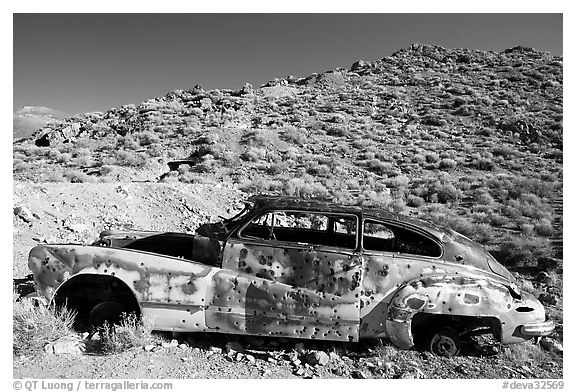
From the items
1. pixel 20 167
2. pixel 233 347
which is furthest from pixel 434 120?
pixel 233 347

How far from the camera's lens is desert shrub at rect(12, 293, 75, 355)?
13.2 feet

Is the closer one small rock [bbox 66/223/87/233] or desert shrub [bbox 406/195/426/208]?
small rock [bbox 66/223/87/233]

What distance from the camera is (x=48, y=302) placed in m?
4.28

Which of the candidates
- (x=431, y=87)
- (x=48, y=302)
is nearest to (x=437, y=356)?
(x=48, y=302)

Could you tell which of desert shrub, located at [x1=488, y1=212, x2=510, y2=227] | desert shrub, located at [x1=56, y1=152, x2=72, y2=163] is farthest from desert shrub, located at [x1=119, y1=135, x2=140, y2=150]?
desert shrub, located at [x1=488, y1=212, x2=510, y2=227]

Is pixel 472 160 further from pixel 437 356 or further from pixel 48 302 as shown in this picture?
pixel 48 302

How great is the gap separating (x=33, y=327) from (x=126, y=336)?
93 centimetres

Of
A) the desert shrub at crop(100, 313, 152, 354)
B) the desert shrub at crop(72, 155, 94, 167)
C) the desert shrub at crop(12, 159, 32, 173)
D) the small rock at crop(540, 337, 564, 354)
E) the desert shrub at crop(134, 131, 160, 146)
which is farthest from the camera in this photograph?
the desert shrub at crop(134, 131, 160, 146)

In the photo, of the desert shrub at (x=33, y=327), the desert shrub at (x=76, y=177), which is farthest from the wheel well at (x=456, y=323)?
the desert shrub at (x=76, y=177)

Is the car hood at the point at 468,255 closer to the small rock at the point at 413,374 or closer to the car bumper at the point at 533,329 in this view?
the car bumper at the point at 533,329

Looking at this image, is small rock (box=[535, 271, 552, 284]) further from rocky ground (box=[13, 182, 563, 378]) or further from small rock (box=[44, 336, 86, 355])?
small rock (box=[44, 336, 86, 355])

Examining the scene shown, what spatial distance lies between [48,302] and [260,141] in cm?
1854

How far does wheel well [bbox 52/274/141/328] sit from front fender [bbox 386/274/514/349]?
9.42 feet

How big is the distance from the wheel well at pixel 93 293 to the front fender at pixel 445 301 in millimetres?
2870
